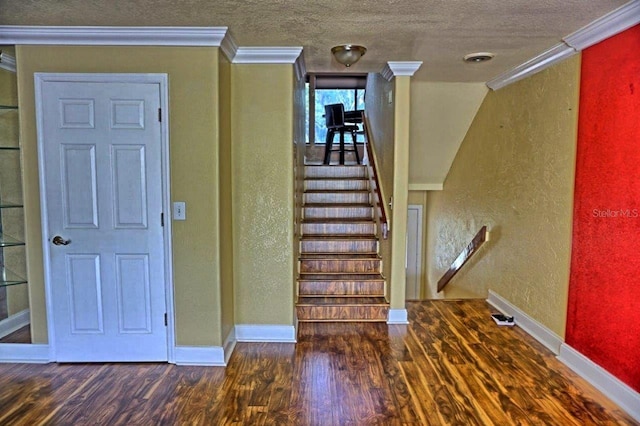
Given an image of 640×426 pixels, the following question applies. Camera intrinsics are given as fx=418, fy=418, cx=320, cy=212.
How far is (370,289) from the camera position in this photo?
3.95m

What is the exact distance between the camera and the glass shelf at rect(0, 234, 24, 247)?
2953mm

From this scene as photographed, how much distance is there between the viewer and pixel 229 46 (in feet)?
9.41

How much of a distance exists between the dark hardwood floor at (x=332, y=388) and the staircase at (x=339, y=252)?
1.43ft

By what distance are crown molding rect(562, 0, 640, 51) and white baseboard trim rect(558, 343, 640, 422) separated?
2.01 m

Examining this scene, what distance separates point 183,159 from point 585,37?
267 cm

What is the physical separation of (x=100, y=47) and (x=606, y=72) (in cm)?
317

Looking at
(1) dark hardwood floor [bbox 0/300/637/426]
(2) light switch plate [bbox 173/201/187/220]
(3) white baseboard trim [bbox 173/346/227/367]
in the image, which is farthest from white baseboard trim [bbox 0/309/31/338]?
(2) light switch plate [bbox 173/201/187/220]

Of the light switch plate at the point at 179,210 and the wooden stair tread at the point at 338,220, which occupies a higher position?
the light switch plate at the point at 179,210

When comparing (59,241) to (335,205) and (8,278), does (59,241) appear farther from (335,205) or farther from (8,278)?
(335,205)

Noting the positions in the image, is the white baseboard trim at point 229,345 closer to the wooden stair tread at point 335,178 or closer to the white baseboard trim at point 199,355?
the white baseboard trim at point 199,355

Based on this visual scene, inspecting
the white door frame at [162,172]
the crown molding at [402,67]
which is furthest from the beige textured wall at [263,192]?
the crown molding at [402,67]

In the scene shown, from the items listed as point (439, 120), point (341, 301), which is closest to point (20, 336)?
point (341, 301)

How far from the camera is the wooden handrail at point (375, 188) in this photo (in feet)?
13.3

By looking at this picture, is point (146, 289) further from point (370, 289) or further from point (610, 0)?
point (610, 0)
